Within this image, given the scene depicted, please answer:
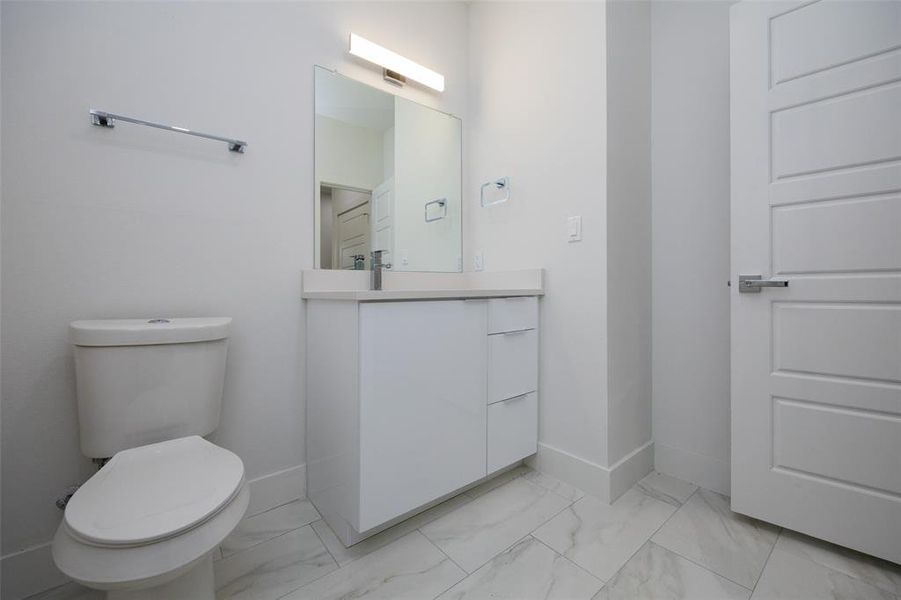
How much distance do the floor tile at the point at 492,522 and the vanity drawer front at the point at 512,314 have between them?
2.32 ft

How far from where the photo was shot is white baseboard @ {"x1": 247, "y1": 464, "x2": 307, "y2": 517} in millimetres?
1434

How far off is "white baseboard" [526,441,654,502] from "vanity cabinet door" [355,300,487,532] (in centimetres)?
41

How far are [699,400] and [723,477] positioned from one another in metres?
0.32

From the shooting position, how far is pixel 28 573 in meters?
1.07

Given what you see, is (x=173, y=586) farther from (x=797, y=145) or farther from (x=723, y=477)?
(x=797, y=145)

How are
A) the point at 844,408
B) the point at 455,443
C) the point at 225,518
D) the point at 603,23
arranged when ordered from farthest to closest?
the point at 603,23 < the point at 455,443 < the point at 844,408 < the point at 225,518

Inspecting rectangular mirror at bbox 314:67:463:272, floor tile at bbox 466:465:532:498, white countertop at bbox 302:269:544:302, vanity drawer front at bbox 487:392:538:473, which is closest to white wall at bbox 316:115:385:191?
rectangular mirror at bbox 314:67:463:272

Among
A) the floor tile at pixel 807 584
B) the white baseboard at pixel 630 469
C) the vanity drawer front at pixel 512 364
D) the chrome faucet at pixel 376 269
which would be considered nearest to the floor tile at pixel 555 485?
the white baseboard at pixel 630 469

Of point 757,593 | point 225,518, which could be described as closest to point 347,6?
point 225,518

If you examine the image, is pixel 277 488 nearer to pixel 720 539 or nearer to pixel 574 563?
pixel 574 563

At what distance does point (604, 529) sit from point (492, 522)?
41 cm

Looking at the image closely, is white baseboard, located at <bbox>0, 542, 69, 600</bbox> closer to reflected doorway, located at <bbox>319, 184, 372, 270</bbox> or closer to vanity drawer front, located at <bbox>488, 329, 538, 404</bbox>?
reflected doorway, located at <bbox>319, 184, 372, 270</bbox>

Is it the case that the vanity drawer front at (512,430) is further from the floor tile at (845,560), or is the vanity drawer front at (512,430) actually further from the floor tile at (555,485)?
the floor tile at (845,560)

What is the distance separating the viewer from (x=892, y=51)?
1114mm
